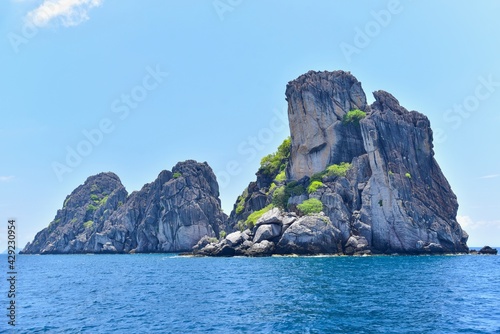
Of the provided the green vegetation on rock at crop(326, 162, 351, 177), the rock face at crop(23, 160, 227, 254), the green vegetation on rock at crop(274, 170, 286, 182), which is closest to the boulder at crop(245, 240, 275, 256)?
the green vegetation on rock at crop(326, 162, 351, 177)

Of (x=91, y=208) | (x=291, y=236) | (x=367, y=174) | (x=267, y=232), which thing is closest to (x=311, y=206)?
(x=291, y=236)

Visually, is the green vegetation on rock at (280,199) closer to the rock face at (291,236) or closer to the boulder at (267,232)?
the rock face at (291,236)

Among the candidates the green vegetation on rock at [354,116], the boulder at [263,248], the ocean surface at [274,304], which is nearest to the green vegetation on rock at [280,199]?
the boulder at [263,248]

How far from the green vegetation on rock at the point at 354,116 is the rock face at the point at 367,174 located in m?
0.53

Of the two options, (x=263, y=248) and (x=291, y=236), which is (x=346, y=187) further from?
(x=263, y=248)

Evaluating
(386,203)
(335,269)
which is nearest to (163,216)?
(386,203)

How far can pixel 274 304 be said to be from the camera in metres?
32.9

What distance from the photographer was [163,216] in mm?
147375

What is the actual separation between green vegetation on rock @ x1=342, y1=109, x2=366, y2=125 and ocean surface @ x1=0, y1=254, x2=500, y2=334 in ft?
171

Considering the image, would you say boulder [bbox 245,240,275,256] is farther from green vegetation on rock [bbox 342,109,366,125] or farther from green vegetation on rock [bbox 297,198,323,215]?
green vegetation on rock [bbox 342,109,366,125]

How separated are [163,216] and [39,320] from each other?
118440 mm

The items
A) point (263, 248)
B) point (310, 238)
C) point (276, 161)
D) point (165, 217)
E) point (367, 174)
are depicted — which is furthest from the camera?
point (165, 217)

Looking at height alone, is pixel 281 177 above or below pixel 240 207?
above

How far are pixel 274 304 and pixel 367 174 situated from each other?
6447 centimetres
